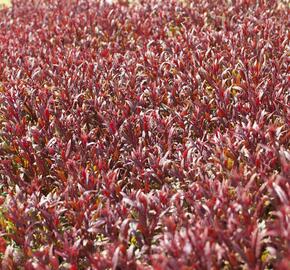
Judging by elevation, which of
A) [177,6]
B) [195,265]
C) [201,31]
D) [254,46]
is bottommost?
[195,265]

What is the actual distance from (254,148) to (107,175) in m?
1.19

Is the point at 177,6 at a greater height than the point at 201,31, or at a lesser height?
greater

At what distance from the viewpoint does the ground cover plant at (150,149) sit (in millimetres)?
3385

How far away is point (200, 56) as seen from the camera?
6367mm

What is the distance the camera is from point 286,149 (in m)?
4.35

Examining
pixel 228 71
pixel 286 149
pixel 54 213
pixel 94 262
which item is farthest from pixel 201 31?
pixel 94 262

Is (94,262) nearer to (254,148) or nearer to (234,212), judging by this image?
(234,212)

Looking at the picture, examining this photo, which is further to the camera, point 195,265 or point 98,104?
point 98,104

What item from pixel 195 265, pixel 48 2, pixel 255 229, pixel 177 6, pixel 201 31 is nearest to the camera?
pixel 195 265

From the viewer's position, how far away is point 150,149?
4.59 metres

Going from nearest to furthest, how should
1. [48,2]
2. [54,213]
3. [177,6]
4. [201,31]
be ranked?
[54,213], [201,31], [177,6], [48,2]

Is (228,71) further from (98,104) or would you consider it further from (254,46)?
(98,104)

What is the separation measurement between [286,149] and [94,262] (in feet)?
6.32

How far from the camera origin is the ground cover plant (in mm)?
3385
